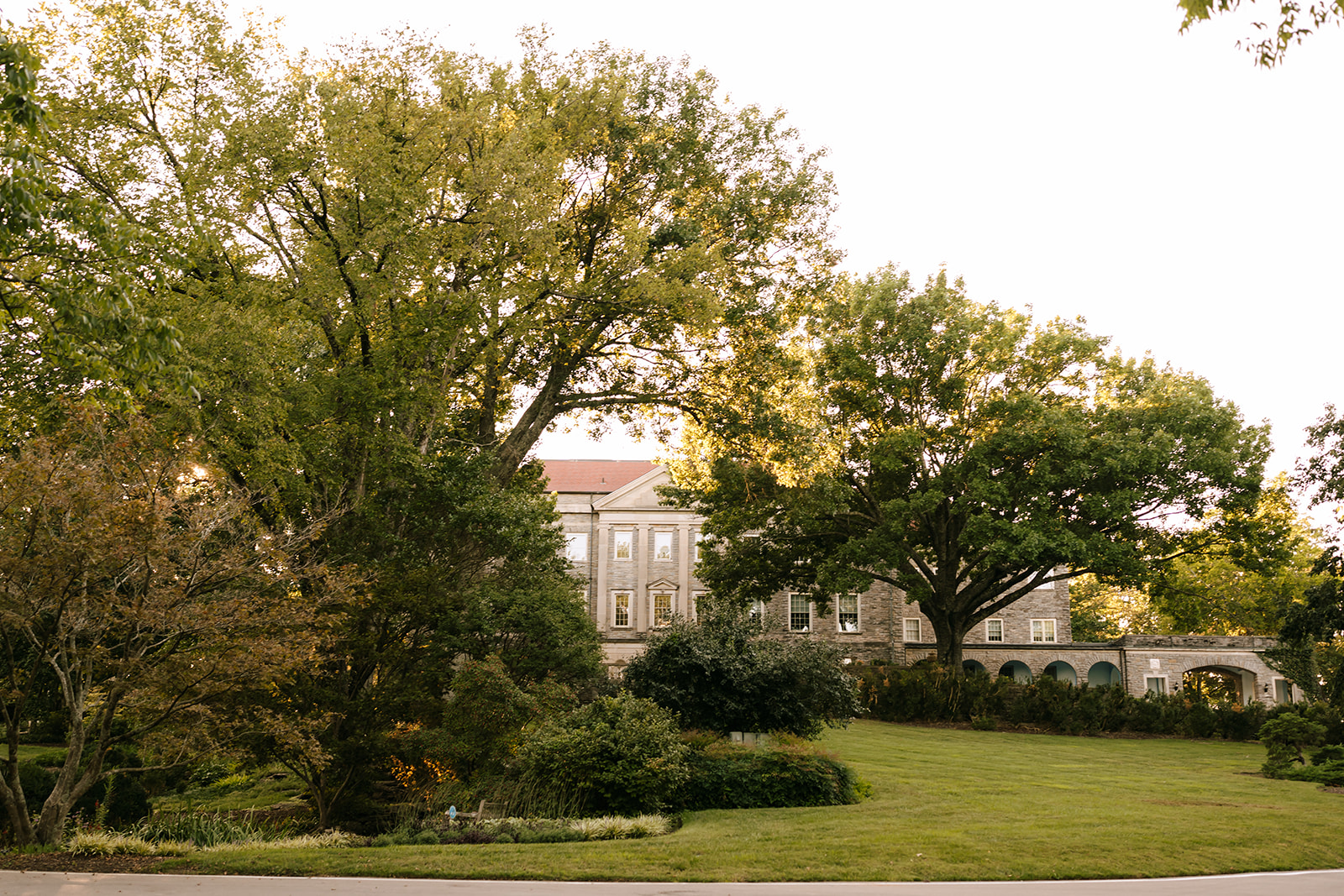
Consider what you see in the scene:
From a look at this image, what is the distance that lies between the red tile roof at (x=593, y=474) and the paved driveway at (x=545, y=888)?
4357 centimetres

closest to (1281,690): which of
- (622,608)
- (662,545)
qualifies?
(662,545)

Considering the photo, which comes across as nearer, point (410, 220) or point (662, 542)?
point (410, 220)

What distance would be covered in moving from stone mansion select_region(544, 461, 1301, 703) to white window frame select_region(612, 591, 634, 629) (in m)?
0.05

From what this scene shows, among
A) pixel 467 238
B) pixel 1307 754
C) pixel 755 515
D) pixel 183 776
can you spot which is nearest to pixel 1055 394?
pixel 755 515

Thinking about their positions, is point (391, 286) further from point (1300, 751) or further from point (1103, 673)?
point (1103, 673)

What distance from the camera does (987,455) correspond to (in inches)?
1189

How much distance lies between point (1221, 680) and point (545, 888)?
46.1 meters

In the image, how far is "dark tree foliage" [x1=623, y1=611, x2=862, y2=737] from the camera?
16.7 m

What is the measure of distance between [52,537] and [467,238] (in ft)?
33.6

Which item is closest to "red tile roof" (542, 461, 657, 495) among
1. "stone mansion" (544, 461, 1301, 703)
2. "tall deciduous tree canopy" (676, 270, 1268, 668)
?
"stone mansion" (544, 461, 1301, 703)

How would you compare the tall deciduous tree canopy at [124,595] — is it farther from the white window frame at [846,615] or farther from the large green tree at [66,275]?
the white window frame at [846,615]

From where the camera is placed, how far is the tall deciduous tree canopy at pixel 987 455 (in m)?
29.1

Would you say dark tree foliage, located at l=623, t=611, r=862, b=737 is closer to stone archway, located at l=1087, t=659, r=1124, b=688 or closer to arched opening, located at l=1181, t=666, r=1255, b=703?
arched opening, located at l=1181, t=666, r=1255, b=703

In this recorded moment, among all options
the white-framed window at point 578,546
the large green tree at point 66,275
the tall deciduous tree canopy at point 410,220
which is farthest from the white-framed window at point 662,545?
the large green tree at point 66,275
